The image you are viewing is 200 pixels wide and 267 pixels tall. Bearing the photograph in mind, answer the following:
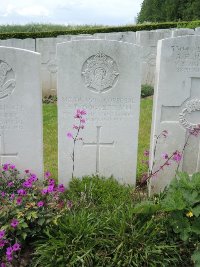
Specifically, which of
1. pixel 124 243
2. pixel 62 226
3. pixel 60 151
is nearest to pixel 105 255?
pixel 124 243

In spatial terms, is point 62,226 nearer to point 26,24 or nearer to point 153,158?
point 153,158

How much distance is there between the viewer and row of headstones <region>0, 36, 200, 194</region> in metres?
3.72

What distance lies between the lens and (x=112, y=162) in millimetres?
4156

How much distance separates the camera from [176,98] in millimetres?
3926

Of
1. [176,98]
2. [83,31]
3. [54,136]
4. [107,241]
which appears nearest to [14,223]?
[107,241]

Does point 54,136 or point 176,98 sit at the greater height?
point 176,98

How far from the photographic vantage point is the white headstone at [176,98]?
3783 mm

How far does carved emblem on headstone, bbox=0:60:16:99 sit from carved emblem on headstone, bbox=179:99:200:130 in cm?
196

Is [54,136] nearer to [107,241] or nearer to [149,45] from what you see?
[107,241]

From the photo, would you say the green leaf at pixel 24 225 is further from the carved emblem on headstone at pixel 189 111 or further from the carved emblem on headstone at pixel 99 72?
the carved emblem on headstone at pixel 189 111

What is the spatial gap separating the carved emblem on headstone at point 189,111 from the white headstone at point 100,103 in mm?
547

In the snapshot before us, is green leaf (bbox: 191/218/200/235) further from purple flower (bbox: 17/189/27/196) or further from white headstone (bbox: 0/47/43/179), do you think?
white headstone (bbox: 0/47/43/179)

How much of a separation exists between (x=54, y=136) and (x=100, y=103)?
274cm

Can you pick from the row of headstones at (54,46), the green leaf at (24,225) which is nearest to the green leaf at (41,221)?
the green leaf at (24,225)
